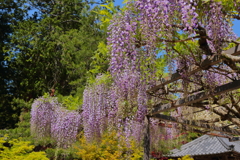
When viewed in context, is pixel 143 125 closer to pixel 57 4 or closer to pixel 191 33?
pixel 191 33

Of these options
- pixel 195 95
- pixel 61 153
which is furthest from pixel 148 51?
pixel 61 153

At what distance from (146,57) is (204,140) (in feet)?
23.5

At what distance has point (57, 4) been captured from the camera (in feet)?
49.1

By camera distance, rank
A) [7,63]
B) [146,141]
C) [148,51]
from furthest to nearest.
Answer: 1. [7,63]
2. [146,141]
3. [148,51]

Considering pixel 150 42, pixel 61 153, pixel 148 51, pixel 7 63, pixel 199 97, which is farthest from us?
pixel 7 63

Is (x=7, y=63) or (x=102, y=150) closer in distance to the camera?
(x=102, y=150)

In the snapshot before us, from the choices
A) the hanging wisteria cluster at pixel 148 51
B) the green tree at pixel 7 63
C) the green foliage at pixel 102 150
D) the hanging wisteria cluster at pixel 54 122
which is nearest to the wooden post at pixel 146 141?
the hanging wisteria cluster at pixel 148 51

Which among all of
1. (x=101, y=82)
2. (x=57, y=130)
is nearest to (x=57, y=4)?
(x=57, y=130)

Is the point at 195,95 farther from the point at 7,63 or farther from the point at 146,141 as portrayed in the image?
the point at 7,63

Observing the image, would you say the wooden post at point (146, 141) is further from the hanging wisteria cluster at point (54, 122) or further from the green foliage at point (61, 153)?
the green foliage at point (61, 153)

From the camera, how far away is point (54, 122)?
803 cm

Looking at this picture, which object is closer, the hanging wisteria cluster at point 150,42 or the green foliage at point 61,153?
the hanging wisteria cluster at point 150,42

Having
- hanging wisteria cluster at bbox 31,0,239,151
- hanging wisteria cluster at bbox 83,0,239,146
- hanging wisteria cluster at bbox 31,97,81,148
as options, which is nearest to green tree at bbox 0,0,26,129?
hanging wisteria cluster at bbox 31,97,81,148

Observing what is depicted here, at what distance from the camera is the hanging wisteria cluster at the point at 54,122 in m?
7.46
